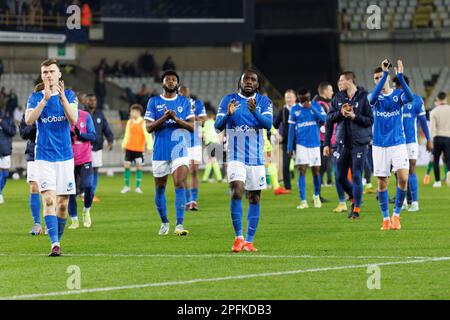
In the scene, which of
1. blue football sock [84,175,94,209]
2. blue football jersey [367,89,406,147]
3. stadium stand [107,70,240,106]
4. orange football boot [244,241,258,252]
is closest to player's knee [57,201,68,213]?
orange football boot [244,241,258,252]

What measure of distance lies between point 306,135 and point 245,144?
8586mm

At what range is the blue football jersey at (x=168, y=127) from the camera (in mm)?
17031

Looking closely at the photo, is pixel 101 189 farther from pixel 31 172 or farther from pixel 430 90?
pixel 430 90

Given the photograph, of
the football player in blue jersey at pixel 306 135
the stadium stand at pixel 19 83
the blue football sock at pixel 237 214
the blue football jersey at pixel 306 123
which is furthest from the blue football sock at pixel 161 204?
the stadium stand at pixel 19 83

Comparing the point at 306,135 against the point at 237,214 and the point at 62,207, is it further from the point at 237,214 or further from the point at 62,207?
the point at 62,207

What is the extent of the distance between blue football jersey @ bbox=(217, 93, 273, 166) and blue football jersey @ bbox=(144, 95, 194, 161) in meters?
2.73

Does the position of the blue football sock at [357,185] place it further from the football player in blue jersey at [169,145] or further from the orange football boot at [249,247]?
the orange football boot at [249,247]

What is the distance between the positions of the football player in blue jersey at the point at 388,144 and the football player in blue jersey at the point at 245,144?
325 cm

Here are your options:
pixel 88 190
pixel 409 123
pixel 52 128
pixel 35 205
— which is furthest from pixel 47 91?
pixel 409 123

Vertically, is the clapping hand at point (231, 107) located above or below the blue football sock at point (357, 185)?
above

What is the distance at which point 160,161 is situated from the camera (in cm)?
1717

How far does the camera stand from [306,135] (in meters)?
22.8

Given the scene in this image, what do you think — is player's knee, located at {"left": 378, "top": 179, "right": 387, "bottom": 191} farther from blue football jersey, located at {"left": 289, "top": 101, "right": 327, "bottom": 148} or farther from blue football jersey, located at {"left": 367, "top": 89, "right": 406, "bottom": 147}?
blue football jersey, located at {"left": 289, "top": 101, "right": 327, "bottom": 148}

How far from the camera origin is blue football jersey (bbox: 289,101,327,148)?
22.6m
